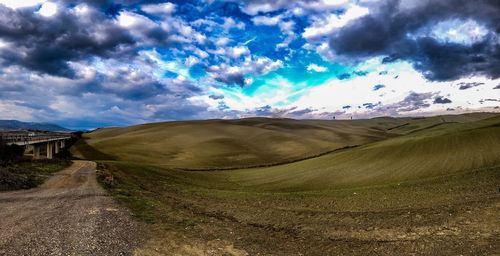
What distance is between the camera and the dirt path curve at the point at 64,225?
47.5 ft

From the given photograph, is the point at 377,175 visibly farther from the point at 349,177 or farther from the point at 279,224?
the point at 279,224

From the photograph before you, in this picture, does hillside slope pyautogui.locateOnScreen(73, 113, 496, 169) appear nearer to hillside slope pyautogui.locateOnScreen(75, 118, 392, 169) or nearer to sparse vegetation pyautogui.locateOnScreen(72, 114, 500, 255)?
hillside slope pyautogui.locateOnScreen(75, 118, 392, 169)

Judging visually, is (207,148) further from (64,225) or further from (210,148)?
(64,225)

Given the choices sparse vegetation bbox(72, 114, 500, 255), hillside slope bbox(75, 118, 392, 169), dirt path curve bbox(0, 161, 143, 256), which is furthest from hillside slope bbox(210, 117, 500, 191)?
hillside slope bbox(75, 118, 392, 169)

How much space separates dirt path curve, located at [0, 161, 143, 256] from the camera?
14.5m

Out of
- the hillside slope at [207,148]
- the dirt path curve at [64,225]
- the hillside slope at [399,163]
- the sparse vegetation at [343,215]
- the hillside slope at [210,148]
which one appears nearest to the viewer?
the dirt path curve at [64,225]

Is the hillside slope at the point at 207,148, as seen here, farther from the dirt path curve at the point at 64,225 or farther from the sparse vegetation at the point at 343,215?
the dirt path curve at the point at 64,225

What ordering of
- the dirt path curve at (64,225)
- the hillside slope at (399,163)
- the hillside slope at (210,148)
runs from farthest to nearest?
the hillside slope at (210,148) → the hillside slope at (399,163) → the dirt path curve at (64,225)

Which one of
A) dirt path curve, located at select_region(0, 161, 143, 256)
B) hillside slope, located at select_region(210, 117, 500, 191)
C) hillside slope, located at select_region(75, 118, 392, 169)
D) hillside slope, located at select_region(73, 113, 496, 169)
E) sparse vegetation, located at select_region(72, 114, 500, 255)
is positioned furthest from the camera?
hillside slope, located at select_region(75, 118, 392, 169)

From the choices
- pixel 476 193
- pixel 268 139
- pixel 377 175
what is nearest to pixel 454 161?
pixel 377 175

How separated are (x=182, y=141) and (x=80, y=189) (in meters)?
92.7

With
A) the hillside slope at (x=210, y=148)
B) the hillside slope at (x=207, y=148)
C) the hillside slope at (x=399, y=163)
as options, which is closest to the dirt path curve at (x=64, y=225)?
Result: the hillside slope at (x=399, y=163)

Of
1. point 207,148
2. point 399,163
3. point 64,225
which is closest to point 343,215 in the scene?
point 64,225

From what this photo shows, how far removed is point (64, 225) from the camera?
18.1m
